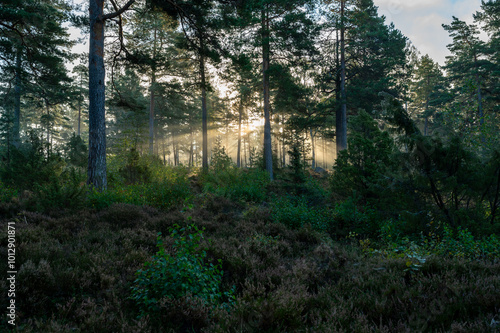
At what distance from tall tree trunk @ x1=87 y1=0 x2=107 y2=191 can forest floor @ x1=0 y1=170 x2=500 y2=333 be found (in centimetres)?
295

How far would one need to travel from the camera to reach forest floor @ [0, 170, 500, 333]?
105 inches

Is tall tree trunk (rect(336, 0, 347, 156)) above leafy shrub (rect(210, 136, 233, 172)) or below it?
above

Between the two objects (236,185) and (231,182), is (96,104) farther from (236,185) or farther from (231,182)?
(231,182)

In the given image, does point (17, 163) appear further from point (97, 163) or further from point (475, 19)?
point (475, 19)

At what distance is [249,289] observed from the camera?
3514 millimetres

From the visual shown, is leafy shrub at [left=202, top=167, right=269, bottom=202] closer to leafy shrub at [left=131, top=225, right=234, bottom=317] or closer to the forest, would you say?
the forest

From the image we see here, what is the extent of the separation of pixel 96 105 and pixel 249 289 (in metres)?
8.22

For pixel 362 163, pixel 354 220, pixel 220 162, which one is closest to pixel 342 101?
pixel 220 162

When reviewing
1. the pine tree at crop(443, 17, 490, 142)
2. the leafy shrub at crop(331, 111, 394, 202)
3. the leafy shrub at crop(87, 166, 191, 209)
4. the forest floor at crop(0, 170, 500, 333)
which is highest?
the pine tree at crop(443, 17, 490, 142)

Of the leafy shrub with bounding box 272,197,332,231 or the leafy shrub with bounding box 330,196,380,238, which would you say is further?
the leafy shrub with bounding box 272,197,332,231

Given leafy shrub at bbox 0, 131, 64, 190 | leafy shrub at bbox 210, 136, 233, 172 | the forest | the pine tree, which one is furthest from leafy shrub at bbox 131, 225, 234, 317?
the pine tree

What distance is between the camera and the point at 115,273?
375cm

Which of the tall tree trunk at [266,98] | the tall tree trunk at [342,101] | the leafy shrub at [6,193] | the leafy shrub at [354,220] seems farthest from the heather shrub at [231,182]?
the tall tree trunk at [342,101]

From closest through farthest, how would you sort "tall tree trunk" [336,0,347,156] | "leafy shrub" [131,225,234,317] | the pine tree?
"leafy shrub" [131,225,234,317], "tall tree trunk" [336,0,347,156], the pine tree
